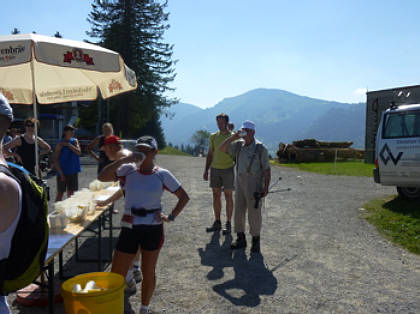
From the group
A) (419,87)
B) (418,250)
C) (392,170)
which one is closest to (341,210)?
(392,170)

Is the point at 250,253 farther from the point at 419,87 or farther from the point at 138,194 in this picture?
the point at 419,87

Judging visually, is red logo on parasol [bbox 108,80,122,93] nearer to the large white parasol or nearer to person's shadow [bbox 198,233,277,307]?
the large white parasol

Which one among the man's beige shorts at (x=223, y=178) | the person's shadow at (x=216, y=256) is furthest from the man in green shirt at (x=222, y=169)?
the person's shadow at (x=216, y=256)

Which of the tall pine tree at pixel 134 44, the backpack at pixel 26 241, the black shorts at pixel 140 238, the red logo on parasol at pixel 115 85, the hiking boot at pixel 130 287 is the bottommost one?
the hiking boot at pixel 130 287

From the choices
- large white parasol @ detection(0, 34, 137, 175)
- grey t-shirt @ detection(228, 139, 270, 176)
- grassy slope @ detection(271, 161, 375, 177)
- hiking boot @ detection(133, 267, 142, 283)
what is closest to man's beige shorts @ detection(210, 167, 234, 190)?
grey t-shirt @ detection(228, 139, 270, 176)

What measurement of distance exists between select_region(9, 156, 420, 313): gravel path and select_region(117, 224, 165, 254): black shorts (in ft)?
3.08

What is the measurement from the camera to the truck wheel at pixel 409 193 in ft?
30.7

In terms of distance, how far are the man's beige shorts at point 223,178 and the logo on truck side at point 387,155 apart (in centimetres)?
485

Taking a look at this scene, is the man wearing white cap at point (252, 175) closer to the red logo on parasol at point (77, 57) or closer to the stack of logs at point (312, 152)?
the red logo on parasol at point (77, 57)

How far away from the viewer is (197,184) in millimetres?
13305

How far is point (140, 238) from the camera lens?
10.7 ft

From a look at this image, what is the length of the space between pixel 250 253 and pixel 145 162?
3.07m

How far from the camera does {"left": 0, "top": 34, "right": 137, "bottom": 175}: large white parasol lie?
3996 millimetres

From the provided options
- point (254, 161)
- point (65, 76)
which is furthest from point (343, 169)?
point (65, 76)
